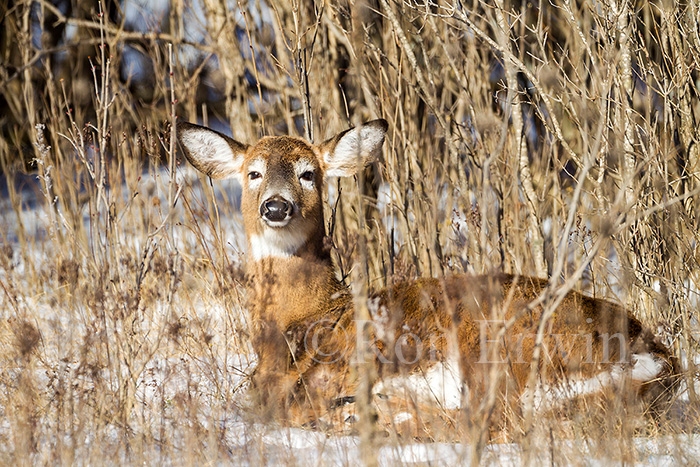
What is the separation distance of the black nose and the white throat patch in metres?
0.16

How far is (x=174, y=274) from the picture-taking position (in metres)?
3.72

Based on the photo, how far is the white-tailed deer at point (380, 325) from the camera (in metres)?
3.22

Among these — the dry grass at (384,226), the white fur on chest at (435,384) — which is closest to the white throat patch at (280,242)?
the dry grass at (384,226)

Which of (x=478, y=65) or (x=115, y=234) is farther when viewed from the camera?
(x=478, y=65)

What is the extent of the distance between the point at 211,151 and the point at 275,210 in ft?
2.64

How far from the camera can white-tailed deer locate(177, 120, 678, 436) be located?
3.22m

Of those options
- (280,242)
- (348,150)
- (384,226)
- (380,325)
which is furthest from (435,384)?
(384,226)

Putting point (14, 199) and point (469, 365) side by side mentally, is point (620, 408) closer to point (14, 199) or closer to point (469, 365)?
point (469, 365)

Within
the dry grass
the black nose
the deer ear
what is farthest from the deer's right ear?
the black nose

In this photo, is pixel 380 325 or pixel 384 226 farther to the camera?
pixel 384 226

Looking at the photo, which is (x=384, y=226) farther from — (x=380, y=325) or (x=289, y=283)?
(x=380, y=325)

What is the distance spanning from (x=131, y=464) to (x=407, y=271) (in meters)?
2.50

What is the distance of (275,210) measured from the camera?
3.78m

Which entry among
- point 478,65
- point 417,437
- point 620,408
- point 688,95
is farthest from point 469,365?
point 478,65
